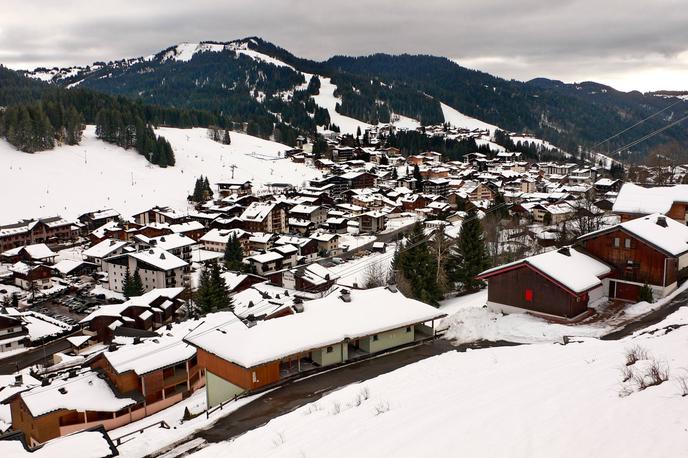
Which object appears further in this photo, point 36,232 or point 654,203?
point 36,232

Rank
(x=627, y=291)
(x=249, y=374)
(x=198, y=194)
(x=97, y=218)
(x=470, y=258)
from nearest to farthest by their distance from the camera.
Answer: (x=249, y=374) < (x=627, y=291) < (x=470, y=258) < (x=97, y=218) < (x=198, y=194)

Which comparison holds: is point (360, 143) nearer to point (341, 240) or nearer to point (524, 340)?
point (341, 240)

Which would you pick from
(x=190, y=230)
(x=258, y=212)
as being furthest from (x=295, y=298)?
(x=258, y=212)

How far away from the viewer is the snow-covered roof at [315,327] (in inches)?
567

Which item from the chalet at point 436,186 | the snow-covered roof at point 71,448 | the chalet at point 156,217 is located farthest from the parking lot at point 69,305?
the chalet at point 436,186

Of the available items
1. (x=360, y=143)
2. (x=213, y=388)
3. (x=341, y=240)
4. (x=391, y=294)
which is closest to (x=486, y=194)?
(x=341, y=240)

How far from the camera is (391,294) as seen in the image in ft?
62.7

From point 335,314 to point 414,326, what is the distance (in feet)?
9.96

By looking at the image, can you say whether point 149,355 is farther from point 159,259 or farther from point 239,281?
point 159,259

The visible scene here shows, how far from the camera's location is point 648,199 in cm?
2895

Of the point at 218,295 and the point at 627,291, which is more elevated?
the point at 627,291

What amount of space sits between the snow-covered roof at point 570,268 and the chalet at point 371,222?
140ft

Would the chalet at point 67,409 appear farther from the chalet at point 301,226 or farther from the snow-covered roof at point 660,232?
→ the chalet at point 301,226

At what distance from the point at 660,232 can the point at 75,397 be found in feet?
76.4
